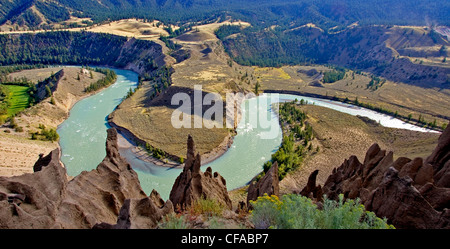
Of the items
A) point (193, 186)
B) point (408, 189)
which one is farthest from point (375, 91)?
point (193, 186)

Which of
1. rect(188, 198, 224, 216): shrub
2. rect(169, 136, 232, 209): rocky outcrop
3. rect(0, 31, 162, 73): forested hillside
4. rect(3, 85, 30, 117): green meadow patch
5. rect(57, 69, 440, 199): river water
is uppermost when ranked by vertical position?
rect(0, 31, 162, 73): forested hillside

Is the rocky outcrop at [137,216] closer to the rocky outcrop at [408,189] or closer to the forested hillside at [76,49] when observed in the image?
the rocky outcrop at [408,189]

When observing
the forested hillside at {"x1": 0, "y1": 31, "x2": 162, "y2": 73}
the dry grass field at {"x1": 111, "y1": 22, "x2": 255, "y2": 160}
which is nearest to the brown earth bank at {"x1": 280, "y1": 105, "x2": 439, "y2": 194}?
the dry grass field at {"x1": 111, "y1": 22, "x2": 255, "y2": 160}

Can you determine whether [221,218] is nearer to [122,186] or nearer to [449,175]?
[122,186]

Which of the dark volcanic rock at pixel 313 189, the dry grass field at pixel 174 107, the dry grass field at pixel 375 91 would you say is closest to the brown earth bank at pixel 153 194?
the dark volcanic rock at pixel 313 189

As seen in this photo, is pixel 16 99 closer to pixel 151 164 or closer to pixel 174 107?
pixel 174 107

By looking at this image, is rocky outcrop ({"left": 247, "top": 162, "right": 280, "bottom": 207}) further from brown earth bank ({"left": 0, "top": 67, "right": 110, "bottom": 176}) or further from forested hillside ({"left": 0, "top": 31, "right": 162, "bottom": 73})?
forested hillside ({"left": 0, "top": 31, "right": 162, "bottom": 73})
